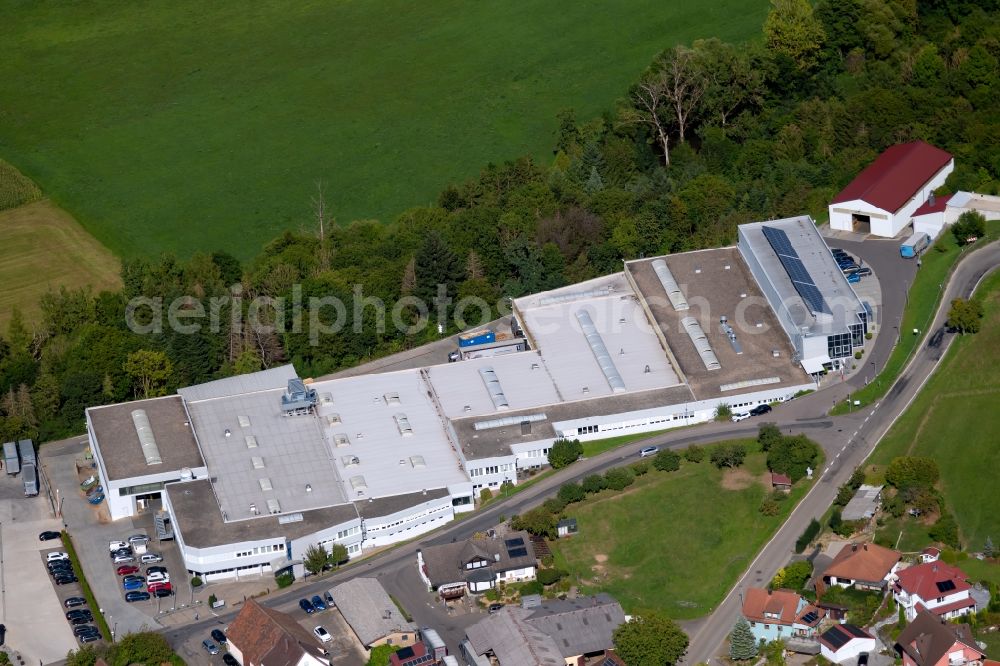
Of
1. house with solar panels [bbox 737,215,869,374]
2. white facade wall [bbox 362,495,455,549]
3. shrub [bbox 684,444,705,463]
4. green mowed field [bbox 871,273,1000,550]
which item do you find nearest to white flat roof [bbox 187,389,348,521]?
white facade wall [bbox 362,495,455,549]

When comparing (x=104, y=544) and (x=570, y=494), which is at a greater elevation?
(x=104, y=544)

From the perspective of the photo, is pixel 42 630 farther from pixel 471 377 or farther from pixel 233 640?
pixel 471 377

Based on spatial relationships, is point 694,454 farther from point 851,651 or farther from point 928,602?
point 851,651

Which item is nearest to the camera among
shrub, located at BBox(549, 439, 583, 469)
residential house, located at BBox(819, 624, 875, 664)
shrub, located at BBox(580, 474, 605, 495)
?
residential house, located at BBox(819, 624, 875, 664)

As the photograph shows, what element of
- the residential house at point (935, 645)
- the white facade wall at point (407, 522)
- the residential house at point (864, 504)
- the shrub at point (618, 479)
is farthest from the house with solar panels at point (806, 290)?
the residential house at point (935, 645)

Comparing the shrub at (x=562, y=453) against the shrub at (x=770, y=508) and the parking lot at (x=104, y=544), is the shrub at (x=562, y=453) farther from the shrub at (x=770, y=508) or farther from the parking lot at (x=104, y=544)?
the parking lot at (x=104, y=544)

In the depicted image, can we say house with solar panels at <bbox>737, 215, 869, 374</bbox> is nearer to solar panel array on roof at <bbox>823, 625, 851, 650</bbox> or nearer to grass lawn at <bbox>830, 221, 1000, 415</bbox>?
grass lawn at <bbox>830, 221, 1000, 415</bbox>

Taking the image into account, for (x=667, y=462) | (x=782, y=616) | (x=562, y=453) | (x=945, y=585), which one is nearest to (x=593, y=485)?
(x=562, y=453)
